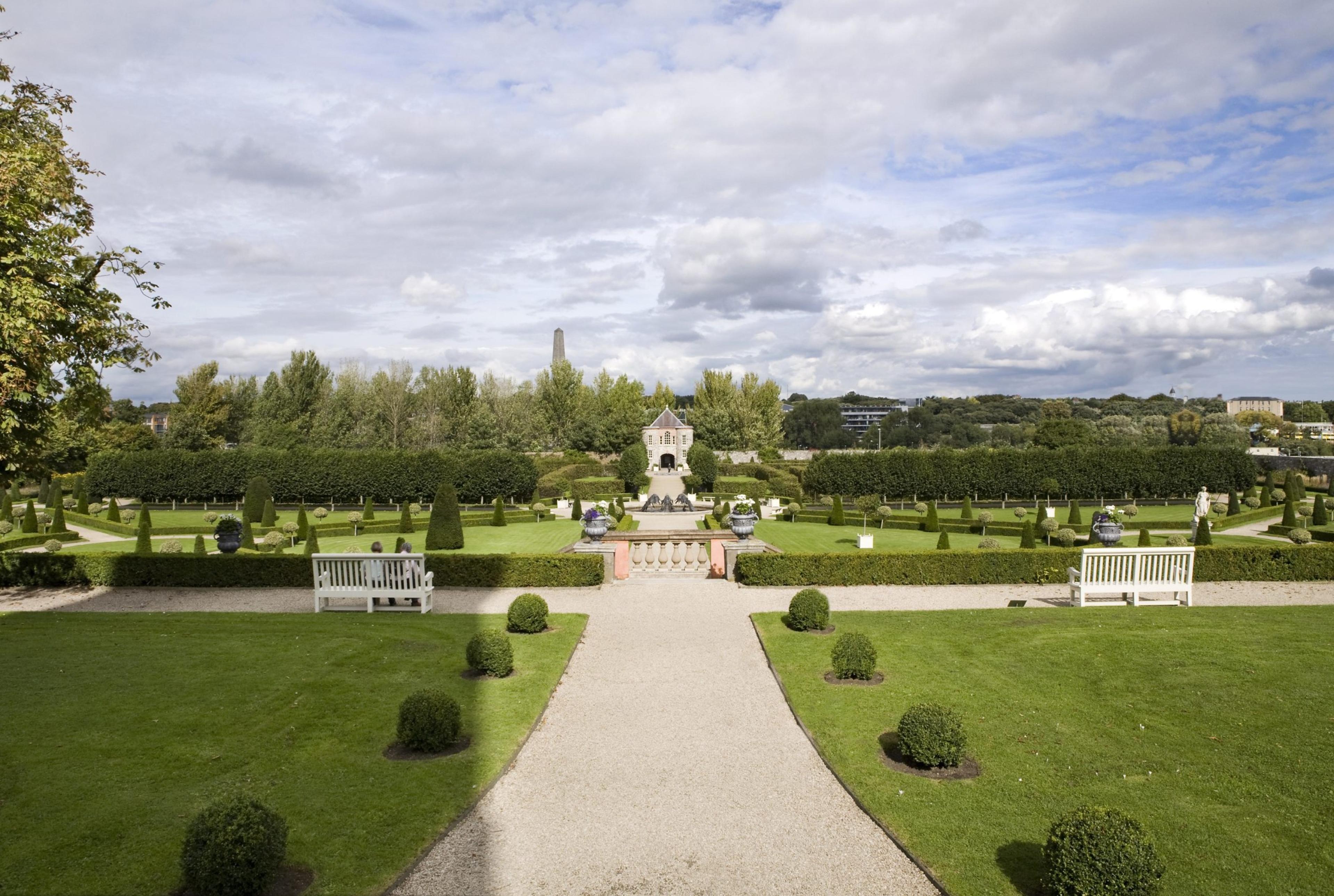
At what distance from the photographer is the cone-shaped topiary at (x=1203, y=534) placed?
22.0 m

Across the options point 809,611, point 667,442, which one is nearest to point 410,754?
point 809,611

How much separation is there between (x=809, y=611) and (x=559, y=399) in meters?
66.9

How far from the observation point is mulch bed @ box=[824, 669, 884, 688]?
1082 cm

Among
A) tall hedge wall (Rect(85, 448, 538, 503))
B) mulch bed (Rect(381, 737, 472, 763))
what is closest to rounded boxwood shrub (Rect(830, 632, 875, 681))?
mulch bed (Rect(381, 737, 472, 763))

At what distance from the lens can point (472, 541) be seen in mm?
29391

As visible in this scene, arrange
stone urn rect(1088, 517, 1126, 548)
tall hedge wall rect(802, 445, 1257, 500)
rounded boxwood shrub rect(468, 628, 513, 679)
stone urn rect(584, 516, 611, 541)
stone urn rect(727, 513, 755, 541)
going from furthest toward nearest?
tall hedge wall rect(802, 445, 1257, 500) → stone urn rect(584, 516, 611, 541) → stone urn rect(727, 513, 755, 541) → stone urn rect(1088, 517, 1126, 548) → rounded boxwood shrub rect(468, 628, 513, 679)

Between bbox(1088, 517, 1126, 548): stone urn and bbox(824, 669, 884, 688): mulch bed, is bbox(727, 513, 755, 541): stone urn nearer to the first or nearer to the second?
bbox(1088, 517, 1126, 548): stone urn

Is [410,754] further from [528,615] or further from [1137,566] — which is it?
[1137,566]

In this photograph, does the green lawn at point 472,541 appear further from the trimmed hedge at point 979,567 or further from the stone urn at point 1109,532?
the stone urn at point 1109,532

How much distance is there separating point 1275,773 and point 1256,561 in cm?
1399

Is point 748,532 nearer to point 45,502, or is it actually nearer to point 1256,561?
point 1256,561

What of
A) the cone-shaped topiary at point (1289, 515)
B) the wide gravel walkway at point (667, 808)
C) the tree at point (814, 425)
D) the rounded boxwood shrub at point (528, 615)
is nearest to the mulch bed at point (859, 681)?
the wide gravel walkway at point (667, 808)

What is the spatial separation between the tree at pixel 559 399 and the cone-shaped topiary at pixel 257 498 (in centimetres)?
4506

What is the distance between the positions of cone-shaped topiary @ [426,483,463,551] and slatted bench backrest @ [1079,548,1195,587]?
18287 mm
